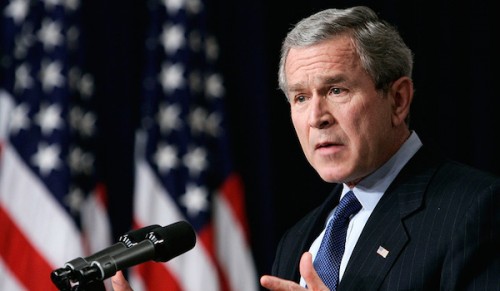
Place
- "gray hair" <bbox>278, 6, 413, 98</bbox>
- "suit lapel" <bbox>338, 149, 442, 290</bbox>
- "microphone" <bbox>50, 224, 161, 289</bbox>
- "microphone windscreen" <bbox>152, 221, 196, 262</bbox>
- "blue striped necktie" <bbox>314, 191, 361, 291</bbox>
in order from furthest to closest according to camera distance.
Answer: "gray hair" <bbox>278, 6, 413, 98</bbox> → "blue striped necktie" <bbox>314, 191, 361, 291</bbox> → "suit lapel" <bbox>338, 149, 442, 290</bbox> → "microphone windscreen" <bbox>152, 221, 196, 262</bbox> → "microphone" <bbox>50, 224, 161, 289</bbox>

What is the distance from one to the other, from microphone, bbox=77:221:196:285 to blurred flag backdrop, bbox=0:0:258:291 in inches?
73.4

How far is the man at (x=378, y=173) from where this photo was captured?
1989 millimetres

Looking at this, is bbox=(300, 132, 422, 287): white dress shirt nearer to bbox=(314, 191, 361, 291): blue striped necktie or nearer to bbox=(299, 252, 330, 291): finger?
bbox=(314, 191, 361, 291): blue striped necktie

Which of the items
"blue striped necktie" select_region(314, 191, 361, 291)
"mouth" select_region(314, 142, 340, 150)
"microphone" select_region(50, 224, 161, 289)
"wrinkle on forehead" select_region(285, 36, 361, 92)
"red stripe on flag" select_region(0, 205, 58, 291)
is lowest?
"red stripe on flag" select_region(0, 205, 58, 291)

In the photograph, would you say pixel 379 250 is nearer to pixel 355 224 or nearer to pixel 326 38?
pixel 355 224

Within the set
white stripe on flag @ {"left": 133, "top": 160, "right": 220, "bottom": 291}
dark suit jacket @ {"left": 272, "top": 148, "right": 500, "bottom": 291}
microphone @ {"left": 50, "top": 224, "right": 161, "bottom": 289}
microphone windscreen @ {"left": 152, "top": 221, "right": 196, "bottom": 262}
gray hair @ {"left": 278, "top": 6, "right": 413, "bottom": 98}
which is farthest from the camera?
white stripe on flag @ {"left": 133, "top": 160, "right": 220, "bottom": 291}

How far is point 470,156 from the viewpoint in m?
3.98

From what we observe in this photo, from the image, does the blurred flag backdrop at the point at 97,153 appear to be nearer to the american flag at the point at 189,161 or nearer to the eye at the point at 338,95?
the american flag at the point at 189,161

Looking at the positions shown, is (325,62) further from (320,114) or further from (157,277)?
(157,277)

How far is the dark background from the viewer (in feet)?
12.9

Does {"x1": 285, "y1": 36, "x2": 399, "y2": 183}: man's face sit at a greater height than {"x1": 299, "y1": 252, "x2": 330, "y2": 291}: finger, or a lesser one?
greater

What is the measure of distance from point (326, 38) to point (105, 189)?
1.88 meters

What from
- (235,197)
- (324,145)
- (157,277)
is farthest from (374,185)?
(157,277)

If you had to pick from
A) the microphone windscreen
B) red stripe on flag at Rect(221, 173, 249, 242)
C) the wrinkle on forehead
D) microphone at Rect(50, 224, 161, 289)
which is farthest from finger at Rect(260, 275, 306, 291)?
red stripe on flag at Rect(221, 173, 249, 242)
